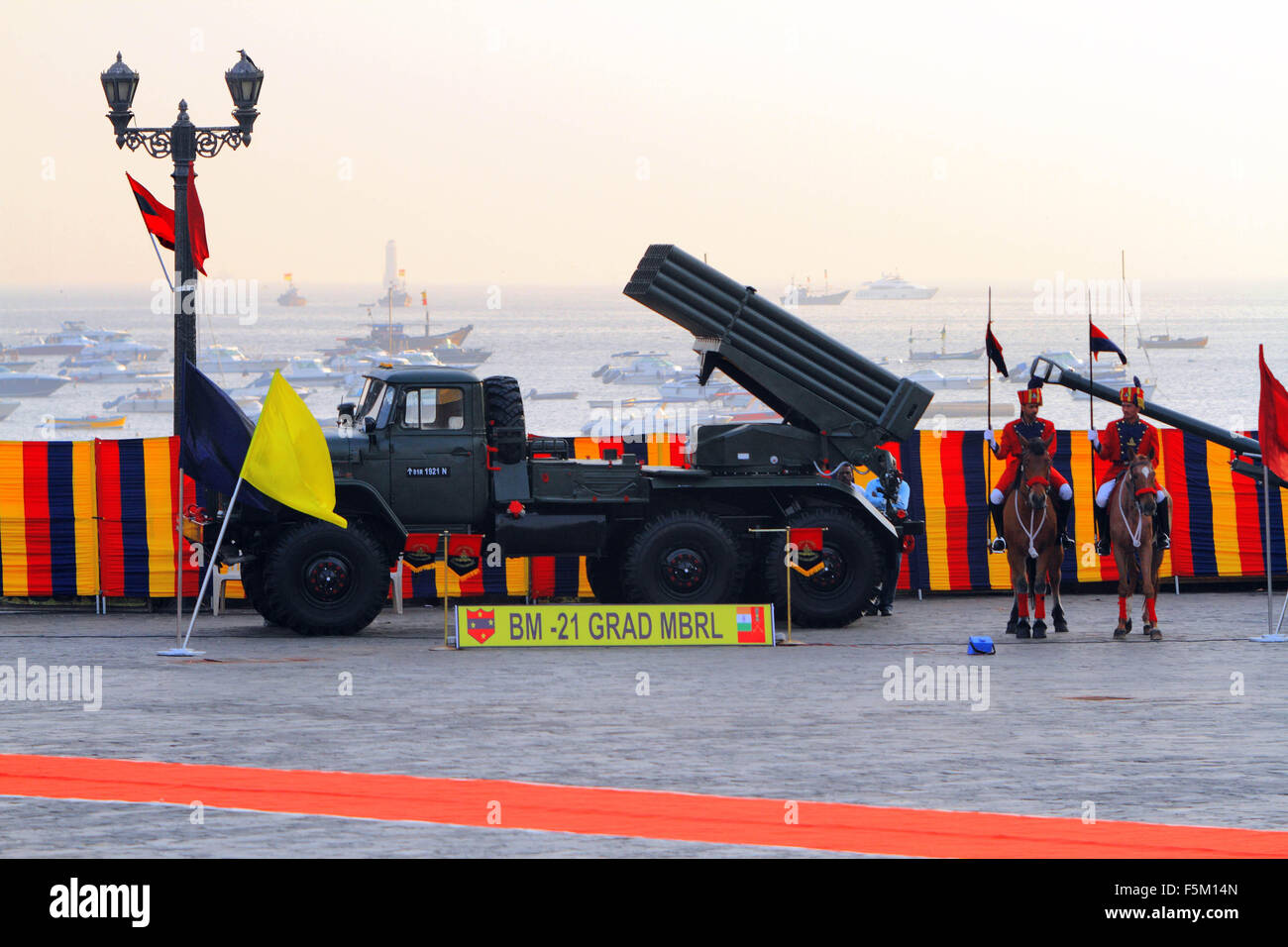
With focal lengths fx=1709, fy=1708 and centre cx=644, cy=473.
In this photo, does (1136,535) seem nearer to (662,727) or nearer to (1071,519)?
(1071,519)

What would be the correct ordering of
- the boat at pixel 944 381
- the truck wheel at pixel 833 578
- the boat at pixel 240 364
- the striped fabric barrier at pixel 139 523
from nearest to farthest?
the truck wheel at pixel 833 578, the striped fabric barrier at pixel 139 523, the boat at pixel 944 381, the boat at pixel 240 364

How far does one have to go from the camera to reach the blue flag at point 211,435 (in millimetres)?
16172

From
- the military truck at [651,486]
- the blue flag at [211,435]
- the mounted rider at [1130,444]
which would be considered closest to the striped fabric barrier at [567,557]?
the military truck at [651,486]

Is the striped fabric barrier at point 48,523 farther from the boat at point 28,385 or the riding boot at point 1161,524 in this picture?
the boat at point 28,385

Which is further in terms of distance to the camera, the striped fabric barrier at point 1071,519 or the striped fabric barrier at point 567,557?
the striped fabric barrier at point 1071,519

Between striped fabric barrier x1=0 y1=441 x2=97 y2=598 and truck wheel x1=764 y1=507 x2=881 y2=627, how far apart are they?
7.98 meters

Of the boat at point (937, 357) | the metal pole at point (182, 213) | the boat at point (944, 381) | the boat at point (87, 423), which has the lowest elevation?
the metal pole at point (182, 213)

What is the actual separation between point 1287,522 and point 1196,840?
567 inches

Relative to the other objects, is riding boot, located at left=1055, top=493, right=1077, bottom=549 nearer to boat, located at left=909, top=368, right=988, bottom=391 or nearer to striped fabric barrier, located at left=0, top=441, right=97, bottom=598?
striped fabric barrier, located at left=0, top=441, right=97, bottom=598

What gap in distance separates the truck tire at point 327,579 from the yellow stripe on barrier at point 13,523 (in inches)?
172

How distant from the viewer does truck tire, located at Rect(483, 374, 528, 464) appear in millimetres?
17969

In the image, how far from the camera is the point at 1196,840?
25.2 ft

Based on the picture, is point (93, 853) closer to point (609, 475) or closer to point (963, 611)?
point (609, 475)
